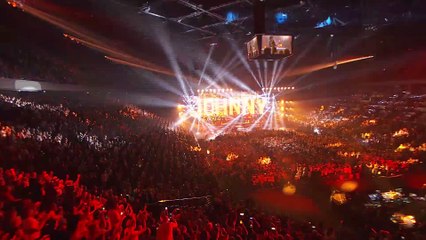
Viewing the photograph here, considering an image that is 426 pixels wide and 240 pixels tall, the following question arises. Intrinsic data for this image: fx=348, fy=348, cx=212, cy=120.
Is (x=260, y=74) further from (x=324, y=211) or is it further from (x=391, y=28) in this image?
(x=324, y=211)

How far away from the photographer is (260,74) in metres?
20.3

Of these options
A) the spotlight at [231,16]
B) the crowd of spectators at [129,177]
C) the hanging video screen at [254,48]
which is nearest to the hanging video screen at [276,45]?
the hanging video screen at [254,48]

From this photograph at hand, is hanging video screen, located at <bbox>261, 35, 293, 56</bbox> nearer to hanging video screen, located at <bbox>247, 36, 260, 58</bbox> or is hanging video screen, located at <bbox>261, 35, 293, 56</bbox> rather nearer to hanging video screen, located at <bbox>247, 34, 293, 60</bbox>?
hanging video screen, located at <bbox>247, 34, 293, 60</bbox>

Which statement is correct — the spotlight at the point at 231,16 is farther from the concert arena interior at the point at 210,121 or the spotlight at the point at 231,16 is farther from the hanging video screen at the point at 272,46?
the hanging video screen at the point at 272,46

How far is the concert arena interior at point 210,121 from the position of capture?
5.69 m

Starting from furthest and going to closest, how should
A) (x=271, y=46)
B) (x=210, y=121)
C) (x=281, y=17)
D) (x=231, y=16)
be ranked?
1. (x=210, y=121)
2. (x=281, y=17)
3. (x=231, y=16)
4. (x=271, y=46)

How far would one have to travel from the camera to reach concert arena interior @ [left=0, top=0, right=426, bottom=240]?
569cm

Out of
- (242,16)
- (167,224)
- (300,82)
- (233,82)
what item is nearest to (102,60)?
(233,82)

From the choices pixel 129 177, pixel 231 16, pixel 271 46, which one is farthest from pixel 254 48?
pixel 129 177

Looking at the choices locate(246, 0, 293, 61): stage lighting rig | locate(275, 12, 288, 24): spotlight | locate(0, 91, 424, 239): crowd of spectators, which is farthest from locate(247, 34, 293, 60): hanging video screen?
locate(0, 91, 424, 239): crowd of spectators

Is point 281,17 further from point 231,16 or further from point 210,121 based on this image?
point 210,121

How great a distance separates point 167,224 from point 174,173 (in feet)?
12.7

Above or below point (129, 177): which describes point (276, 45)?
above

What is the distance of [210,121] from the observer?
69.5 ft
